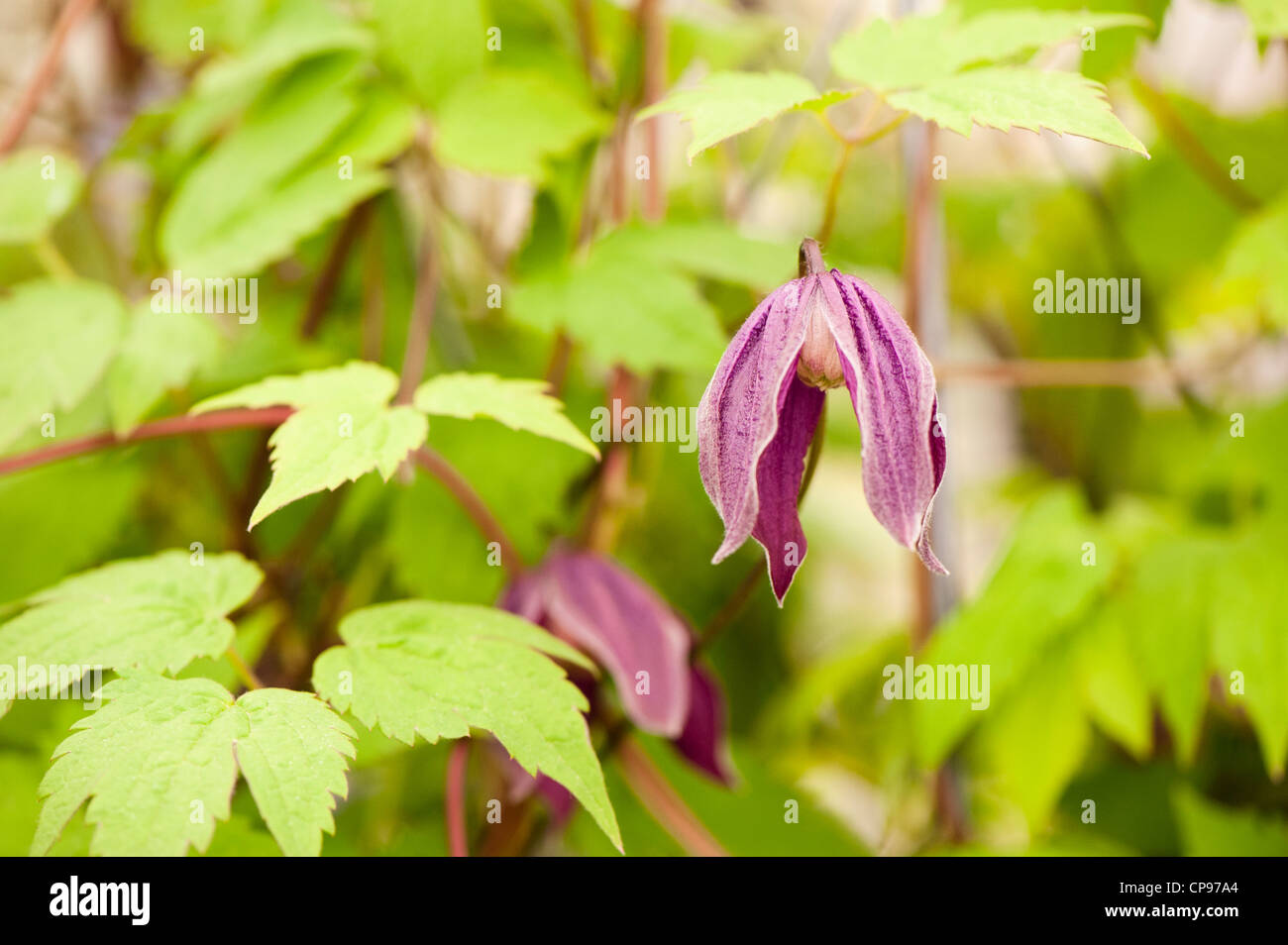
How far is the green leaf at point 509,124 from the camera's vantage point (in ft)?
2.01

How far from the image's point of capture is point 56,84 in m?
1.07

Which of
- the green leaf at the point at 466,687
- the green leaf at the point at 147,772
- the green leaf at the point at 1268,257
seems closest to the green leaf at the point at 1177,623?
the green leaf at the point at 1268,257

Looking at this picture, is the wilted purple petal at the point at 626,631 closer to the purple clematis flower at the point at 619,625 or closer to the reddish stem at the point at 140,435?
the purple clematis flower at the point at 619,625

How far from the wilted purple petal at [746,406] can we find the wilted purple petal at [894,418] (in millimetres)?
20

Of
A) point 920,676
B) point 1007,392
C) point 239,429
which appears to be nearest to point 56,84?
point 239,429

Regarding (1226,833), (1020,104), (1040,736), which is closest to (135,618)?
(1020,104)

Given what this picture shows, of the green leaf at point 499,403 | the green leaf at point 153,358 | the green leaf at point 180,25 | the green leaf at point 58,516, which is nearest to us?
the green leaf at point 499,403

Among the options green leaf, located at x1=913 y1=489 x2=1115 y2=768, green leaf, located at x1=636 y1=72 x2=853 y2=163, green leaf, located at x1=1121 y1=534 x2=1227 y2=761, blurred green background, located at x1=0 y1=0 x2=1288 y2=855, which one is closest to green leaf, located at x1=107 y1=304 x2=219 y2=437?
blurred green background, located at x1=0 y1=0 x2=1288 y2=855

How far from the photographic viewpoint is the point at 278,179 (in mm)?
645

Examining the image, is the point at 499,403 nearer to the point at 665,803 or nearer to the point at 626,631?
the point at 626,631

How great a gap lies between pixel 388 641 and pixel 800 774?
71 centimetres

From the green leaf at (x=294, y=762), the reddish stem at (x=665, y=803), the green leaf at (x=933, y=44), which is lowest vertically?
the reddish stem at (x=665, y=803)

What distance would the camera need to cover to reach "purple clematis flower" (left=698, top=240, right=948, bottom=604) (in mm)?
365

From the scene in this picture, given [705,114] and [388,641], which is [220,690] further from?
[705,114]
